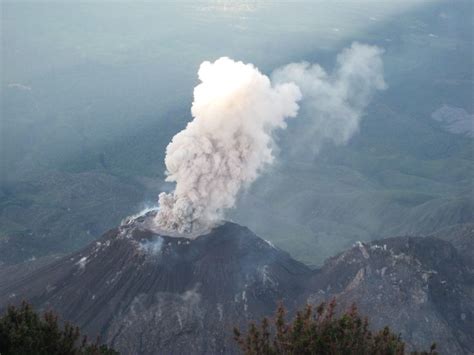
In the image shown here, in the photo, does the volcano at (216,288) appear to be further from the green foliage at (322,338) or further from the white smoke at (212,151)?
the green foliage at (322,338)

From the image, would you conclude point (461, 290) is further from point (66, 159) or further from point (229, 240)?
point (66, 159)

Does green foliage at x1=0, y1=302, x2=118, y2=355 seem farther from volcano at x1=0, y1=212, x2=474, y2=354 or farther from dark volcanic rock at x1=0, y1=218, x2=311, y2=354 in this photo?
volcano at x1=0, y1=212, x2=474, y2=354

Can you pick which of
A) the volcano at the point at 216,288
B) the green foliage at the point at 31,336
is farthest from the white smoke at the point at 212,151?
the green foliage at the point at 31,336

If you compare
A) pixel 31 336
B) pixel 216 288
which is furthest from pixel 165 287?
pixel 31 336

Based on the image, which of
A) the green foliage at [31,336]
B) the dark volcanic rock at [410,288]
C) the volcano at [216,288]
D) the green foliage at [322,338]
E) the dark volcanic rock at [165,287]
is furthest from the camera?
the dark volcanic rock at [410,288]

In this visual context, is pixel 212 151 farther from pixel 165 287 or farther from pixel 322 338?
pixel 322 338

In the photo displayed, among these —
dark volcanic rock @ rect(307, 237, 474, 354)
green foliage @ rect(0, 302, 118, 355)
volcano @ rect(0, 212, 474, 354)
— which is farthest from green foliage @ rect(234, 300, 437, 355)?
volcano @ rect(0, 212, 474, 354)
